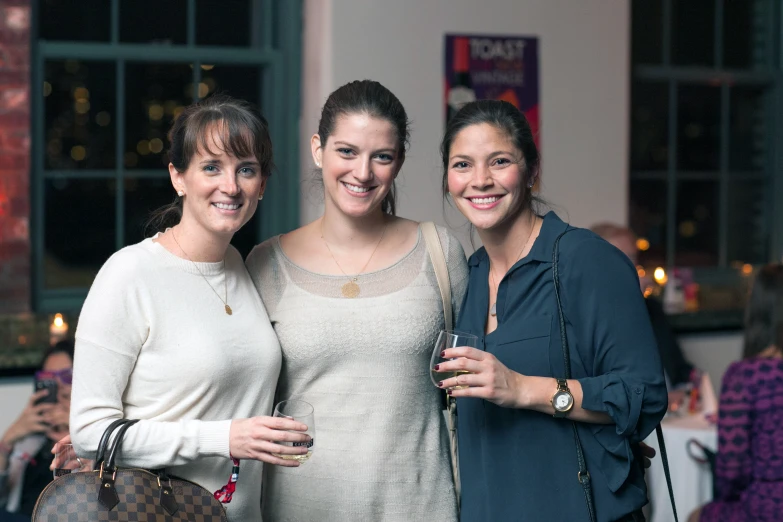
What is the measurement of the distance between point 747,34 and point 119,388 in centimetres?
499

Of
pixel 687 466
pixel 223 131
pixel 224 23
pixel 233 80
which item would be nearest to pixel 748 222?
pixel 687 466

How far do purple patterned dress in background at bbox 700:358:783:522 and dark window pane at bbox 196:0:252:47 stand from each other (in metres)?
2.67

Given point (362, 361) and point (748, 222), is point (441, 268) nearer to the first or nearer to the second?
point (362, 361)

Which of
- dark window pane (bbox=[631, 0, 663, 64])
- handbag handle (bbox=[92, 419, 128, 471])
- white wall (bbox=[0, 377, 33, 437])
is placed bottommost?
white wall (bbox=[0, 377, 33, 437])

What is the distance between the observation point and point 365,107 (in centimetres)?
214

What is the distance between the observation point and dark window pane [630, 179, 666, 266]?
561 centimetres

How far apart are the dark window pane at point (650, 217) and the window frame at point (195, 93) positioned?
2.13m

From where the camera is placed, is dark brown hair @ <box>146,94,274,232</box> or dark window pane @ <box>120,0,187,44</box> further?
dark window pane @ <box>120,0,187,44</box>

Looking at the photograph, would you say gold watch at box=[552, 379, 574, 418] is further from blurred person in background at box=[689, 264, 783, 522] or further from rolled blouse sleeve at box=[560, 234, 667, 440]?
blurred person in background at box=[689, 264, 783, 522]

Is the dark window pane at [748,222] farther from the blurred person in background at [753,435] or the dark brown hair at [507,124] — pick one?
the dark brown hair at [507,124]

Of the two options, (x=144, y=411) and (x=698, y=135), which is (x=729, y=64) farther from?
(x=144, y=411)

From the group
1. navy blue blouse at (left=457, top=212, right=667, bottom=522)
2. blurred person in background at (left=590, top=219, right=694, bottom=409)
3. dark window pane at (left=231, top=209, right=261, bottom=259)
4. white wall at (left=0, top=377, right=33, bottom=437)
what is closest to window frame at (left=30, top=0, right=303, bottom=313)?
dark window pane at (left=231, top=209, right=261, bottom=259)

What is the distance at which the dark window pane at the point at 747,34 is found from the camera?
571cm

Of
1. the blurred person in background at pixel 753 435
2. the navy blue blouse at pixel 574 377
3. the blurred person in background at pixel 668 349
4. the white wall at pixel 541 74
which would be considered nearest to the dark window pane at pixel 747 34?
the white wall at pixel 541 74
